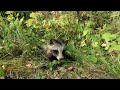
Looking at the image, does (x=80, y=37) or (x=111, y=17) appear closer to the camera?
(x=80, y=37)

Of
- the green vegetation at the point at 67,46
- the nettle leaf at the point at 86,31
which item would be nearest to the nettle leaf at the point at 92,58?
the green vegetation at the point at 67,46

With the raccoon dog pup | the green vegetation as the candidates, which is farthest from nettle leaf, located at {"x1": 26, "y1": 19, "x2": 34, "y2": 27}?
the raccoon dog pup

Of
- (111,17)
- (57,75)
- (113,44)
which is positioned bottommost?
(57,75)

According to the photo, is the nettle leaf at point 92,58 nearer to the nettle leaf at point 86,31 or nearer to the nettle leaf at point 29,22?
the nettle leaf at point 86,31

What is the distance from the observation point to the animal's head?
355cm

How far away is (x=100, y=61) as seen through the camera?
346 cm

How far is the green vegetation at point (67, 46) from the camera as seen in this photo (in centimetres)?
340

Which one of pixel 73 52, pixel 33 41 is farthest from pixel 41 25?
pixel 73 52

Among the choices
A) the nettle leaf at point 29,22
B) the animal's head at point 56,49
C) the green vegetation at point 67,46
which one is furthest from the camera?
the nettle leaf at point 29,22

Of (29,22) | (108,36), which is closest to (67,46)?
(108,36)

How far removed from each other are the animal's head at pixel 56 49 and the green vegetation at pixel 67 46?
7 cm
